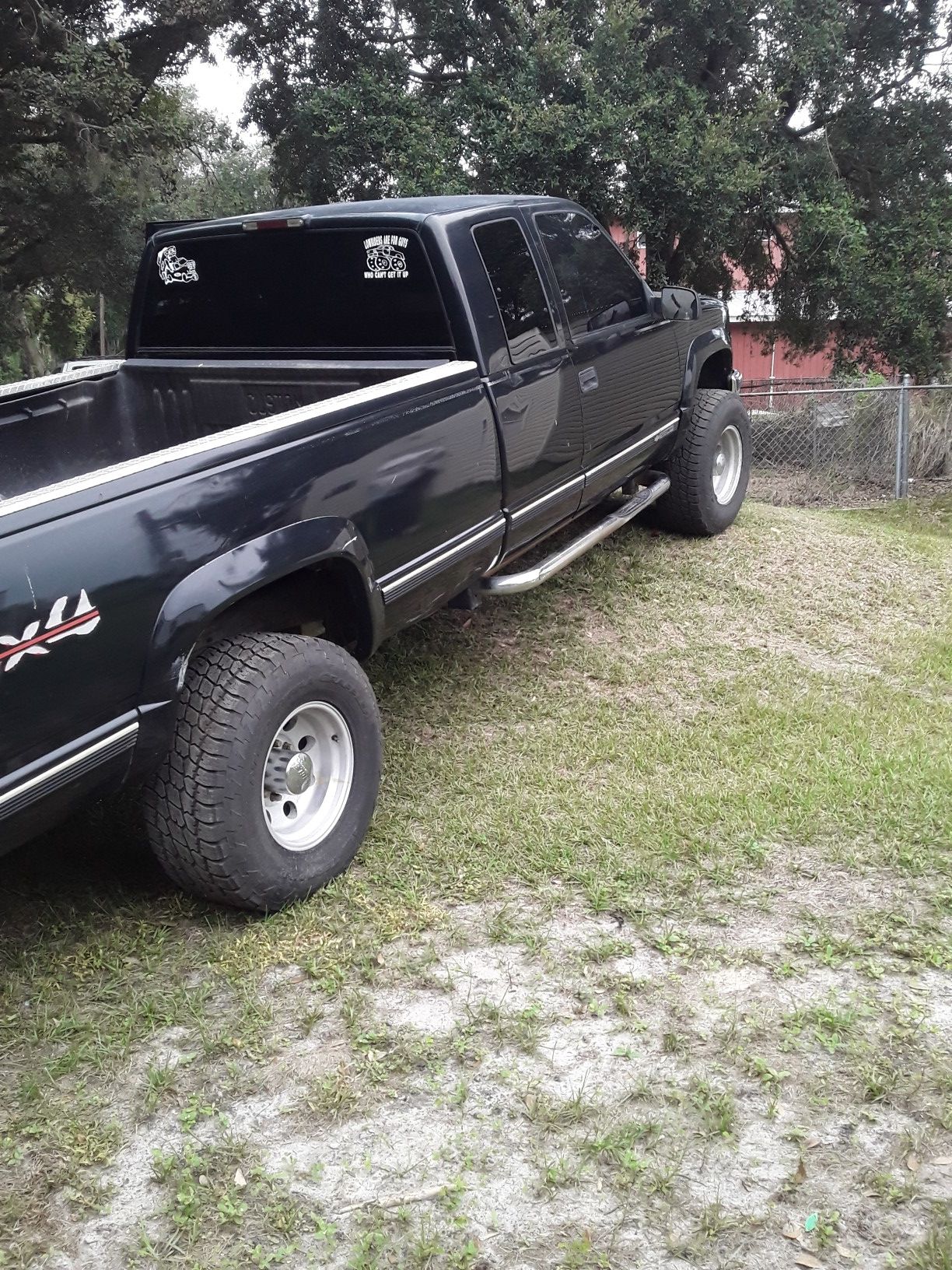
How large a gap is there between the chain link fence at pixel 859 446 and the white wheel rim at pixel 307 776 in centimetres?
885

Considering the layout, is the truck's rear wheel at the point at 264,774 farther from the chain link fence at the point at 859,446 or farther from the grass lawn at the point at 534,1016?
the chain link fence at the point at 859,446

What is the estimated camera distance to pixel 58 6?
12758mm

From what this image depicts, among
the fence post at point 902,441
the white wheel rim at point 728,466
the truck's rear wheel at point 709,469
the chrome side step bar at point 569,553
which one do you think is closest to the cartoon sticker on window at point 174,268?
the chrome side step bar at point 569,553

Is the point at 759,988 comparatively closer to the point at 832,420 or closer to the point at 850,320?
the point at 832,420

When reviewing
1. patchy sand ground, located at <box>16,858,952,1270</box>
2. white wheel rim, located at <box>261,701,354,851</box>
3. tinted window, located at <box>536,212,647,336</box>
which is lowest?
patchy sand ground, located at <box>16,858,952,1270</box>

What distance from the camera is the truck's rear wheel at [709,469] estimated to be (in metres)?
6.34

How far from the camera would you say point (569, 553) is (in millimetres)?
4957

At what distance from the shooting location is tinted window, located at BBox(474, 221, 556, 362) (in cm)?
448

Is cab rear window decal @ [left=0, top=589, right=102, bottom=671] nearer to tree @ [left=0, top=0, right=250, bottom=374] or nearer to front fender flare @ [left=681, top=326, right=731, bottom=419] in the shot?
front fender flare @ [left=681, top=326, right=731, bottom=419]

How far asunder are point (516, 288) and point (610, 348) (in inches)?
29.6

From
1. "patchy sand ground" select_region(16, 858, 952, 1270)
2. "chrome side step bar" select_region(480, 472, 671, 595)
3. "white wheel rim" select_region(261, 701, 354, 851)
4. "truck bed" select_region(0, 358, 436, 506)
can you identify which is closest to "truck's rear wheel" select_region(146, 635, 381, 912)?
"white wheel rim" select_region(261, 701, 354, 851)

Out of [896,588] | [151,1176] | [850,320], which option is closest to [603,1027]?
[151,1176]

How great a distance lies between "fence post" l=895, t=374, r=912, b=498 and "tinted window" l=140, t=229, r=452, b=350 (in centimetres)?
790

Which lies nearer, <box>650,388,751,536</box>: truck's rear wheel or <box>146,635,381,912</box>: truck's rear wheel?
<box>146,635,381,912</box>: truck's rear wheel
